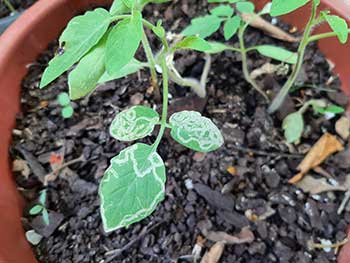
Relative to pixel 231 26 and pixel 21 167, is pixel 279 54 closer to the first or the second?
pixel 231 26

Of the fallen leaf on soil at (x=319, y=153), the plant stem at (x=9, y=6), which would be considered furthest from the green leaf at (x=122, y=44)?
the plant stem at (x=9, y=6)

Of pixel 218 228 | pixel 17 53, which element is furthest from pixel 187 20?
pixel 218 228

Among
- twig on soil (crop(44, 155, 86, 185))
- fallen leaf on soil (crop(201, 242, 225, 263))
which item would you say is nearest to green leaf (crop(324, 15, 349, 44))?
fallen leaf on soil (crop(201, 242, 225, 263))

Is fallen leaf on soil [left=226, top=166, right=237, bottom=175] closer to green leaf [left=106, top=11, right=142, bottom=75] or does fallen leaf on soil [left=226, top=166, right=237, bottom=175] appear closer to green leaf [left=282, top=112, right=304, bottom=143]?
green leaf [left=282, top=112, right=304, bottom=143]

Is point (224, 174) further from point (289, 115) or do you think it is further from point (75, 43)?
point (75, 43)

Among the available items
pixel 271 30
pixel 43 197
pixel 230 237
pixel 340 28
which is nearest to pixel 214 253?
pixel 230 237
